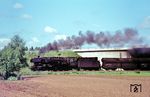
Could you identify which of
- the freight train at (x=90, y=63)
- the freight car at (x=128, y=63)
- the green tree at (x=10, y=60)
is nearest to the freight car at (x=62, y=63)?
the freight train at (x=90, y=63)

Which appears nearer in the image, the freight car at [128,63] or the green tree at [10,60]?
the green tree at [10,60]

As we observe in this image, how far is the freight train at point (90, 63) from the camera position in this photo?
193 feet

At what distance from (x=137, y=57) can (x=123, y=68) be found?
11.7ft

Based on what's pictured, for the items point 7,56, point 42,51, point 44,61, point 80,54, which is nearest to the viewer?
point 7,56

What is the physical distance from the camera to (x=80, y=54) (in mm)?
87000

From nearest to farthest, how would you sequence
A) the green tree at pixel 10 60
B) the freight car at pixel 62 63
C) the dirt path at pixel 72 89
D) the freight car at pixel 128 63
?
1. the dirt path at pixel 72 89
2. the green tree at pixel 10 60
3. the freight car at pixel 62 63
4. the freight car at pixel 128 63

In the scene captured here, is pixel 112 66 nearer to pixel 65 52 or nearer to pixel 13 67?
pixel 13 67

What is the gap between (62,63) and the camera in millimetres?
58750

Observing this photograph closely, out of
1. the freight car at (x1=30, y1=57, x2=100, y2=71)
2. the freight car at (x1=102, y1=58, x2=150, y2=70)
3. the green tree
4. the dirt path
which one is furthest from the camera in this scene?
the freight car at (x1=102, y1=58, x2=150, y2=70)

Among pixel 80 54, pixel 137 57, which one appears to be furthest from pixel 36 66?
pixel 80 54

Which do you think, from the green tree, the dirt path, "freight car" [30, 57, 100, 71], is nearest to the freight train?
"freight car" [30, 57, 100, 71]

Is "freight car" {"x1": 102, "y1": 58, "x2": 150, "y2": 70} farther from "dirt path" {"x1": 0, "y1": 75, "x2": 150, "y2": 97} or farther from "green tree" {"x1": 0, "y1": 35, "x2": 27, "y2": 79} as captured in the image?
"dirt path" {"x1": 0, "y1": 75, "x2": 150, "y2": 97}

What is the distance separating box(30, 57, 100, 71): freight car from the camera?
58688mm

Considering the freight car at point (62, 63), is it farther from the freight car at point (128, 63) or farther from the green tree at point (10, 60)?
the green tree at point (10, 60)
